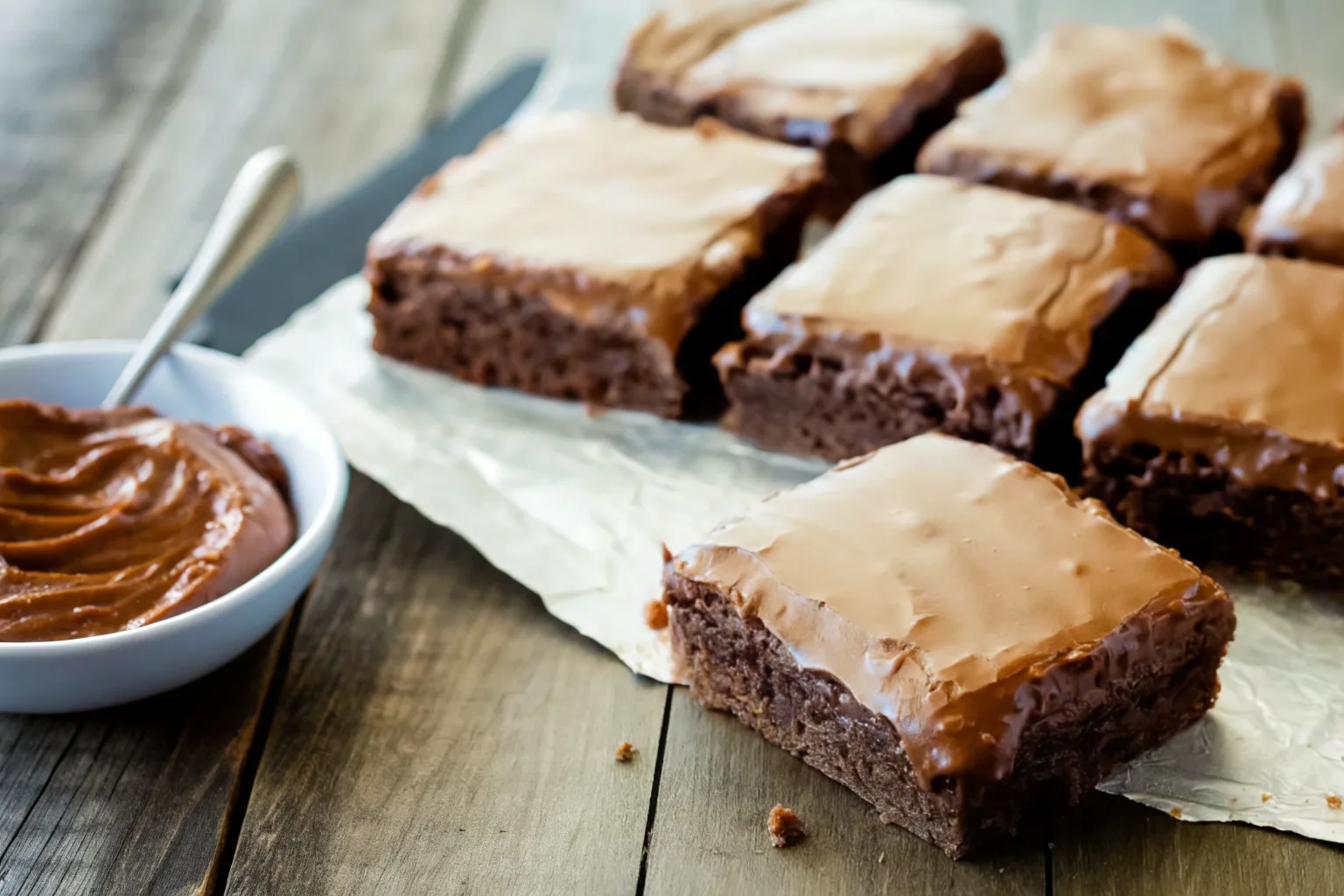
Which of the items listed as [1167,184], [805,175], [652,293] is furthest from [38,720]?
[1167,184]

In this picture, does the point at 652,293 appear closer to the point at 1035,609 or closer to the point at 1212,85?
the point at 1035,609

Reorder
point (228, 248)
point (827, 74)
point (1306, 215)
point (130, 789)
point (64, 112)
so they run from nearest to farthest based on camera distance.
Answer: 1. point (130, 789)
2. point (228, 248)
3. point (1306, 215)
4. point (827, 74)
5. point (64, 112)

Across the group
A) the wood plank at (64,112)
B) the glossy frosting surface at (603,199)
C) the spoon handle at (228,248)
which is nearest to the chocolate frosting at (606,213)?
the glossy frosting surface at (603,199)

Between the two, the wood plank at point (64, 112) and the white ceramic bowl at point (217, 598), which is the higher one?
the white ceramic bowl at point (217, 598)

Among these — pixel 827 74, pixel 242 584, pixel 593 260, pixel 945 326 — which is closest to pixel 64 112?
pixel 593 260

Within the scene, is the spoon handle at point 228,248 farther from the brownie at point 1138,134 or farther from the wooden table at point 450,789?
the brownie at point 1138,134

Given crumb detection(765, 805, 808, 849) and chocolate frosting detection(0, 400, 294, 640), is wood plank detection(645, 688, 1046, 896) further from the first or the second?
chocolate frosting detection(0, 400, 294, 640)

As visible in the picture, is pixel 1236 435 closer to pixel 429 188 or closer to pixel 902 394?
pixel 902 394
